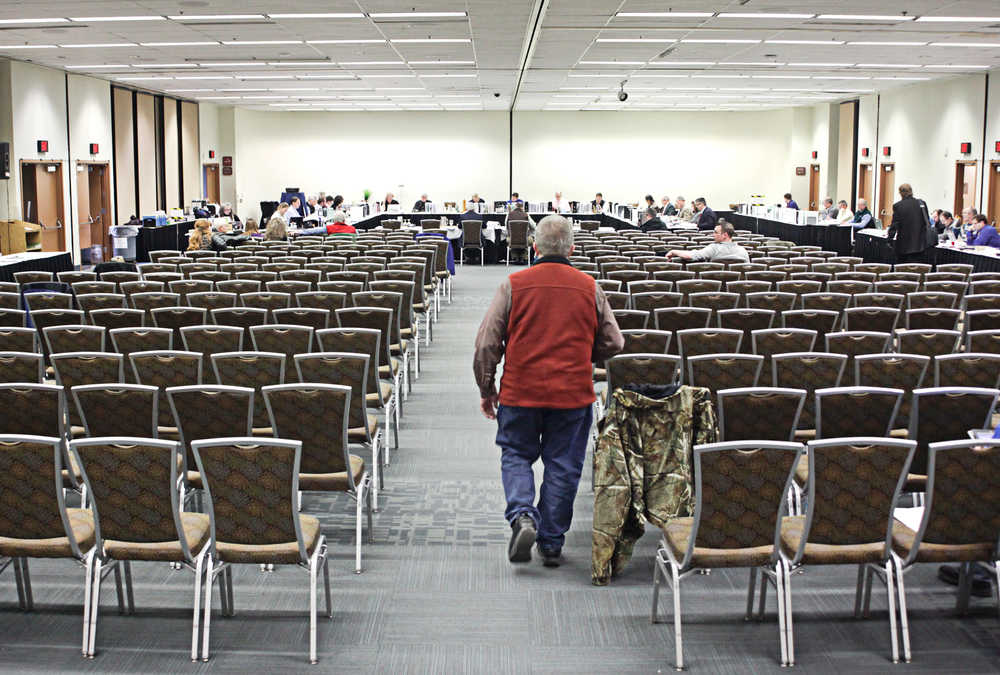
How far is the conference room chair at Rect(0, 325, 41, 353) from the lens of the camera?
7176mm

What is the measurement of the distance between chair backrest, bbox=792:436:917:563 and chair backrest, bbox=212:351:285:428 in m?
3.19

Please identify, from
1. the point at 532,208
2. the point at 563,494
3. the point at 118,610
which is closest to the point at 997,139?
the point at 532,208

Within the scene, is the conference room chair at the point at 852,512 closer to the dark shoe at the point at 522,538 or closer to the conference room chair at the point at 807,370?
the dark shoe at the point at 522,538

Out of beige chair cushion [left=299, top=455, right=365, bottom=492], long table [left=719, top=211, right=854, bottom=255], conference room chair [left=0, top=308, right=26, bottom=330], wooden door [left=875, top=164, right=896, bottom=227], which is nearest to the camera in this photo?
beige chair cushion [left=299, top=455, right=365, bottom=492]

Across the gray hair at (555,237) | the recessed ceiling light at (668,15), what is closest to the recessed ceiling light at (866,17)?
the recessed ceiling light at (668,15)

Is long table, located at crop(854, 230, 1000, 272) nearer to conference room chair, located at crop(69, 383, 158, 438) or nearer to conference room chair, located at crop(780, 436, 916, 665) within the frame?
conference room chair, located at crop(780, 436, 916, 665)

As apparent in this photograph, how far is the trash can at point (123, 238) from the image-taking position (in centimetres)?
2183

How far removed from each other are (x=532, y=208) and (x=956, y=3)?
17363 mm

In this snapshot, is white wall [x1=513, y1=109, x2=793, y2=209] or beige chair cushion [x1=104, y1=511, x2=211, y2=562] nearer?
beige chair cushion [x1=104, y1=511, x2=211, y2=562]

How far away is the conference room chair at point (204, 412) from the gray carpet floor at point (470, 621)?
666 mm

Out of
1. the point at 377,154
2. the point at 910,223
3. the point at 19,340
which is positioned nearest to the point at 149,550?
the point at 19,340

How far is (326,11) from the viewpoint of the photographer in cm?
1314

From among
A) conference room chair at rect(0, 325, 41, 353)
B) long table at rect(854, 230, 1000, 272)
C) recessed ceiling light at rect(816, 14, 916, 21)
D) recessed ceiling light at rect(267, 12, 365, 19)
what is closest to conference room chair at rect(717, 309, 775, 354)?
conference room chair at rect(0, 325, 41, 353)

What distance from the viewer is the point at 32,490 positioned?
428cm
